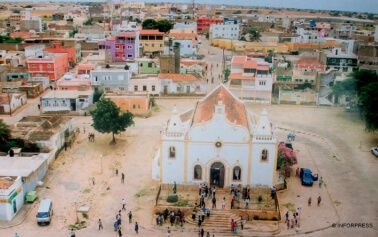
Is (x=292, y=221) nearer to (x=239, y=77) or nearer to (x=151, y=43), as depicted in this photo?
(x=239, y=77)

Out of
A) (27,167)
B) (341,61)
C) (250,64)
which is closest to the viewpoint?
(27,167)

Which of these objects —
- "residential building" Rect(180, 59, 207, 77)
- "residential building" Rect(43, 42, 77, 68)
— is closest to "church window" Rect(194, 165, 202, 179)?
"residential building" Rect(180, 59, 207, 77)

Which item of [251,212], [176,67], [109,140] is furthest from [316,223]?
[176,67]

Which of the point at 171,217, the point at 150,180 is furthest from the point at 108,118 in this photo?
the point at 171,217

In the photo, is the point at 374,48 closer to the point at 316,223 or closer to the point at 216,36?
the point at 216,36

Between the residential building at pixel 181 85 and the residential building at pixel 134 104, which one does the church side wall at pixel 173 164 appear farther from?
the residential building at pixel 181 85

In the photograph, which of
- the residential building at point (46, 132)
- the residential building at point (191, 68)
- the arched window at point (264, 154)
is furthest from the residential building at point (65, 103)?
the arched window at point (264, 154)
